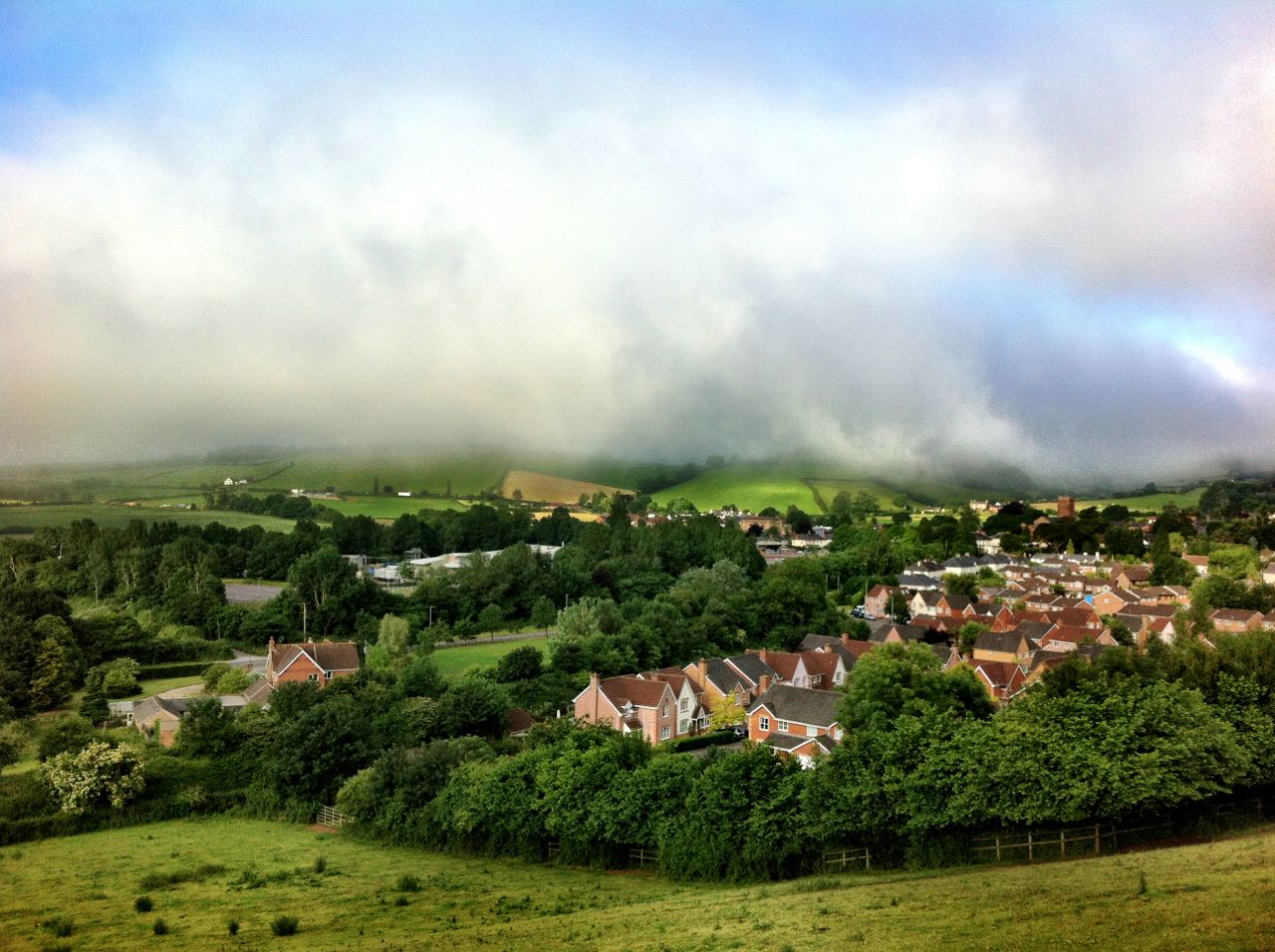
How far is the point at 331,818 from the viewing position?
25906 millimetres

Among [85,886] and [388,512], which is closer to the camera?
[85,886]

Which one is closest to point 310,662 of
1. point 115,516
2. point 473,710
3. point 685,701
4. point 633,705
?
point 115,516

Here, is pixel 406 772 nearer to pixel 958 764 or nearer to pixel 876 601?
pixel 958 764

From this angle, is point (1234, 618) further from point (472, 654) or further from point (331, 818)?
point (331, 818)

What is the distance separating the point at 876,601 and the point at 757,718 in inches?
1343

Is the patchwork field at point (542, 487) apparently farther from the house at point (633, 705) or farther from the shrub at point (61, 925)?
the shrub at point (61, 925)

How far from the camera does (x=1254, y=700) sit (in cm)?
2083

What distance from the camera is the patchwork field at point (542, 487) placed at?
106 metres

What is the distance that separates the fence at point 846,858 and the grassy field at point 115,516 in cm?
2234

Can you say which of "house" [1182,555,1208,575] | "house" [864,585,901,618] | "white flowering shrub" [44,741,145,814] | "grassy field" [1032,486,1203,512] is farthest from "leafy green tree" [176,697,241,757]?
"grassy field" [1032,486,1203,512]

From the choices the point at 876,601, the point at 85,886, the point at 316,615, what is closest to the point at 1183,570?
the point at 876,601

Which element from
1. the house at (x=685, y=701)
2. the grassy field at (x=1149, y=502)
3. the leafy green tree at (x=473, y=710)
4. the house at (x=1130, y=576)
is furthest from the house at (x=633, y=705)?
the grassy field at (x=1149, y=502)

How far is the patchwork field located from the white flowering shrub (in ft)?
248

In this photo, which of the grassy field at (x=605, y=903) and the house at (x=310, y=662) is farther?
the house at (x=310, y=662)
